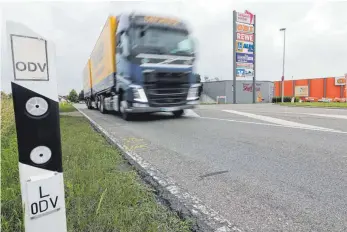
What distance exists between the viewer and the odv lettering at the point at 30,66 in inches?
39.6

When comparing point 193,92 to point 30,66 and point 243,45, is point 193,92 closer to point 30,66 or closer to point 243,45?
point 30,66

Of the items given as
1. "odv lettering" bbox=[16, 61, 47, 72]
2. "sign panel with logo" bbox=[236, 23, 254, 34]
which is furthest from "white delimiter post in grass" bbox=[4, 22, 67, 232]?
"sign panel with logo" bbox=[236, 23, 254, 34]

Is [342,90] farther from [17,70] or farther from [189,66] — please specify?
[17,70]

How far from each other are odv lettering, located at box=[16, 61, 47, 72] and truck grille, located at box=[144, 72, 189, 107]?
711cm

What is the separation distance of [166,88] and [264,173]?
5860mm

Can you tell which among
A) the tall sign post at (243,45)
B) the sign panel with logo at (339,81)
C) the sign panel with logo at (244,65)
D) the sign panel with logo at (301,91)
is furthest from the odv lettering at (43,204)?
the sign panel with logo at (301,91)

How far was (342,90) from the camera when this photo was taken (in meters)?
30.3

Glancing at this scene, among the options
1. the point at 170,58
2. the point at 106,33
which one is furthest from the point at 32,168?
the point at 106,33

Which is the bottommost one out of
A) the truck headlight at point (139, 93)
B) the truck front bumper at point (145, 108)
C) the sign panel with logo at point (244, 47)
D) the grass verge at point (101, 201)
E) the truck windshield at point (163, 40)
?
the grass verge at point (101, 201)

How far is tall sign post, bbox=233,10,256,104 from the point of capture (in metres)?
29.9

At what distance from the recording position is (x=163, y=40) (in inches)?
327

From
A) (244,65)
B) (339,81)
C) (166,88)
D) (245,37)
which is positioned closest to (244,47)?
(245,37)

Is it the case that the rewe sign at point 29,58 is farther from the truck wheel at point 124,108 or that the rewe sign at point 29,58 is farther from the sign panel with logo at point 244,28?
the sign panel with logo at point 244,28

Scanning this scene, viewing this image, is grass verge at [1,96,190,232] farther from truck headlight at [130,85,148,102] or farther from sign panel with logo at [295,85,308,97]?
sign panel with logo at [295,85,308,97]
